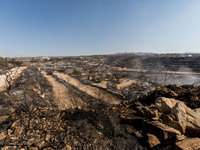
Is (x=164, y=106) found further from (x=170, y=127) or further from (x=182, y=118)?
(x=170, y=127)

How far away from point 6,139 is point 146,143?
4.43 meters

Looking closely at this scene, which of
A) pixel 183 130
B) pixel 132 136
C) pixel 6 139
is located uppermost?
pixel 6 139

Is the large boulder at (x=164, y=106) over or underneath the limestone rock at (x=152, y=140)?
over

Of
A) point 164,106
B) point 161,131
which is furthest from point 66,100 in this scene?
point 164,106

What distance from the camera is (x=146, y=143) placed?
3.24 m

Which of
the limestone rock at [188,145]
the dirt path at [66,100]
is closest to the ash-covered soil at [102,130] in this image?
the limestone rock at [188,145]

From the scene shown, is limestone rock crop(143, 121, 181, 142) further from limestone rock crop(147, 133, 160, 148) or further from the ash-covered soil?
limestone rock crop(147, 133, 160, 148)

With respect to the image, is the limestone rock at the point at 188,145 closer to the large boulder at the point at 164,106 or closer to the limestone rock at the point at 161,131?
the limestone rock at the point at 161,131

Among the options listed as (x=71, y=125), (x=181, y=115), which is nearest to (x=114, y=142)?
(x=71, y=125)

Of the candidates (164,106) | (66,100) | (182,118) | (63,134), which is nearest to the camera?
(63,134)

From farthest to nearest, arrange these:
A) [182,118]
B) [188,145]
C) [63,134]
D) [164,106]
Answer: [164,106] < [182,118] < [63,134] < [188,145]

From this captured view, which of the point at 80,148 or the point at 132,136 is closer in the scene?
the point at 80,148

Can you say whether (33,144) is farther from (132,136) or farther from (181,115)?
(181,115)

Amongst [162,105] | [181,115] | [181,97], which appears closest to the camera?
[181,115]
